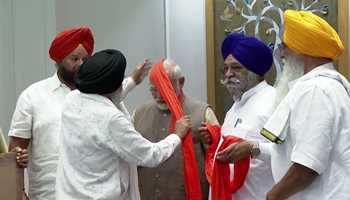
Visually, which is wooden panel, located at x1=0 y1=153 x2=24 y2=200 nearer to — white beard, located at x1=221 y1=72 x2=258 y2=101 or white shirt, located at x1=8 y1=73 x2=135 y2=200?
white shirt, located at x1=8 y1=73 x2=135 y2=200

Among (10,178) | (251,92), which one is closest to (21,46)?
(10,178)

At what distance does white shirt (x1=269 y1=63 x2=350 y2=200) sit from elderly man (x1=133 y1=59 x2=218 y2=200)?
0.98 m

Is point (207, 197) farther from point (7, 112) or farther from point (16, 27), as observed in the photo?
point (16, 27)

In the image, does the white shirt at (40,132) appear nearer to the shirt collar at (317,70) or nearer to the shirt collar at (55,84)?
the shirt collar at (55,84)

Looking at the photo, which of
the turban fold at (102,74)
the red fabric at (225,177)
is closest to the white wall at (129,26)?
the red fabric at (225,177)

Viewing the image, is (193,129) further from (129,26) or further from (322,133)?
(129,26)

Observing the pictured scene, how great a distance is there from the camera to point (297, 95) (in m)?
1.96

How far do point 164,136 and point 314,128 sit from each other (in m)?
1.22

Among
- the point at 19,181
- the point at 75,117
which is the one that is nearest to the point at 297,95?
the point at 75,117

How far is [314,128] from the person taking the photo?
1892mm

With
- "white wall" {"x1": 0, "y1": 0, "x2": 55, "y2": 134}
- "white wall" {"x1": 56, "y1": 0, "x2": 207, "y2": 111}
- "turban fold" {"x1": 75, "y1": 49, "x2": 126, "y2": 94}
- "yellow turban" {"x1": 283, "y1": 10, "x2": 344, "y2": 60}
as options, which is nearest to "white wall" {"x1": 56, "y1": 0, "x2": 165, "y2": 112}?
"white wall" {"x1": 56, "y1": 0, "x2": 207, "y2": 111}

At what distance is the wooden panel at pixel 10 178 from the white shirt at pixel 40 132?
172mm

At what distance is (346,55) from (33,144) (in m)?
1.94

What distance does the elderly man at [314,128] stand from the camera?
1.90 m
